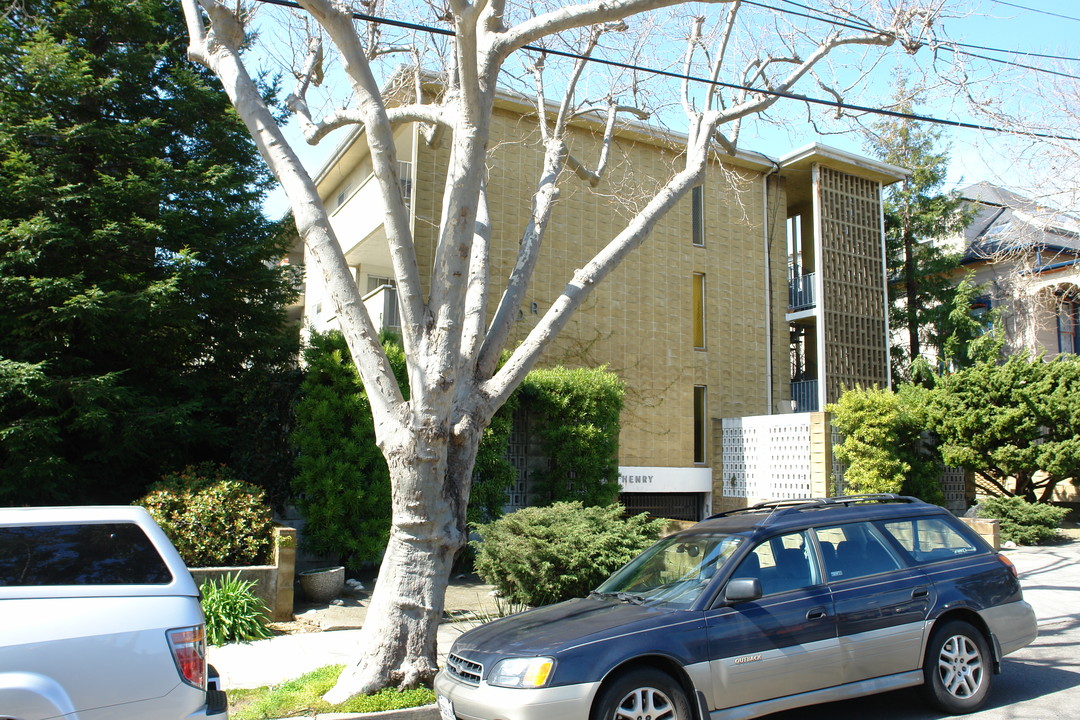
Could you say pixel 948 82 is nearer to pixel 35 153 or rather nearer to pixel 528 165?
pixel 528 165

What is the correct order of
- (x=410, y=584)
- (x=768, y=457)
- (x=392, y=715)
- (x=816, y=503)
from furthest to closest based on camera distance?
1. (x=768, y=457)
2. (x=816, y=503)
3. (x=410, y=584)
4. (x=392, y=715)

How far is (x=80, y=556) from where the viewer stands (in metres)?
4.46

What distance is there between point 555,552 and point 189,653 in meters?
4.66

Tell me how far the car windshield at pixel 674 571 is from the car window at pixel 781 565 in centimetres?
17

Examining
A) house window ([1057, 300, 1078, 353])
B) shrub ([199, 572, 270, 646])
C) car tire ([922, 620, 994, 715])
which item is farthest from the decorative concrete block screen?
house window ([1057, 300, 1078, 353])

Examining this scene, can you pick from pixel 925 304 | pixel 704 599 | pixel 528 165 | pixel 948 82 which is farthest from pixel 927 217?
pixel 704 599

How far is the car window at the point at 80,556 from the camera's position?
4.30 m

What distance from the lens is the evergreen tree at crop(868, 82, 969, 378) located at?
75.4ft

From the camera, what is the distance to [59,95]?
433 inches

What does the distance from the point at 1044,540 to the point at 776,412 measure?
6.31 meters

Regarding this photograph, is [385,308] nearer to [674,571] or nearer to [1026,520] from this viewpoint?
[674,571]

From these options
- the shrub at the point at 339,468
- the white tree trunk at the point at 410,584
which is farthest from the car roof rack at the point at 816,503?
the shrub at the point at 339,468

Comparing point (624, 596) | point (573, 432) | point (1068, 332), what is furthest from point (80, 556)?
point (1068, 332)

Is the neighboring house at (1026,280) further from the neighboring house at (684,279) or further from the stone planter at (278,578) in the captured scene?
the stone planter at (278,578)
